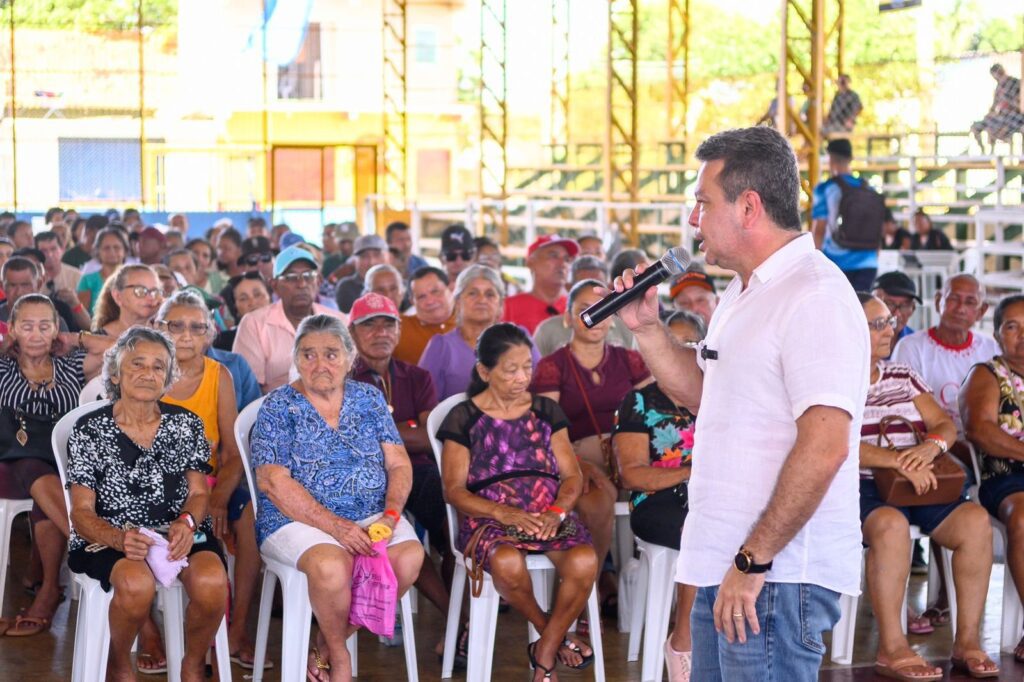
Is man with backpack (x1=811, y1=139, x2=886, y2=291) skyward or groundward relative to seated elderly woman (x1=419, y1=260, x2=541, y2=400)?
skyward

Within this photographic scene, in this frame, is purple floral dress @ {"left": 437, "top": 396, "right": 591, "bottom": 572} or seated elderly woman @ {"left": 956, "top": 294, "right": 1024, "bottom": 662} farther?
seated elderly woman @ {"left": 956, "top": 294, "right": 1024, "bottom": 662}

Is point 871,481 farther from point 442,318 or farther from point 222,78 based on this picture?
point 222,78

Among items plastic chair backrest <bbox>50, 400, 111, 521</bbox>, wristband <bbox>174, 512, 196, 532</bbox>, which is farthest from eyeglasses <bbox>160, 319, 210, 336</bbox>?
wristband <bbox>174, 512, 196, 532</bbox>

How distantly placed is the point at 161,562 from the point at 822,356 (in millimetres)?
2252

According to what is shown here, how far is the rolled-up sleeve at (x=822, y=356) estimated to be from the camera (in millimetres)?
2207

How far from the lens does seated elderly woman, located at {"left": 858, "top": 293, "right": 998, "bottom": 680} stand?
4.38 m

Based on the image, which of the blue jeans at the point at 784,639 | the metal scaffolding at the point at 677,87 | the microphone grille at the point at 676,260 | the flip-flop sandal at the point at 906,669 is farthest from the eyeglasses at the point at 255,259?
the metal scaffolding at the point at 677,87

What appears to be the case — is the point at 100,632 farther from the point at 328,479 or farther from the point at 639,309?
the point at 639,309

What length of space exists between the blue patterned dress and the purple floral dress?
26 cm

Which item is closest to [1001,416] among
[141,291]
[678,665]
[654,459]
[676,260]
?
[654,459]

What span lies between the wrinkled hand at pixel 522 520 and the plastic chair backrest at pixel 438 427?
0.23 metres

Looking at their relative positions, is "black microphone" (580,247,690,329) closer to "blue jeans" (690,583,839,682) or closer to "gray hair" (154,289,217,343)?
"blue jeans" (690,583,839,682)

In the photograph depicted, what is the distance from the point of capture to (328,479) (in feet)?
13.7

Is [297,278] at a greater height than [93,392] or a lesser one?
greater
